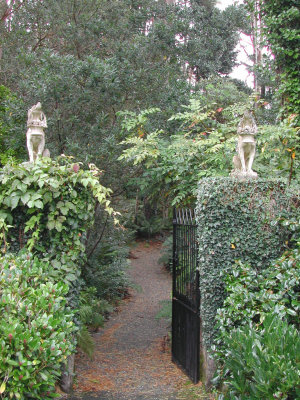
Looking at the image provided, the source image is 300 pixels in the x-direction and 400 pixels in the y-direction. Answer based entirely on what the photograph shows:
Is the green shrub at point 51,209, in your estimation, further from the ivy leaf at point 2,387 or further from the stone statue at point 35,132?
the ivy leaf at point 2,387

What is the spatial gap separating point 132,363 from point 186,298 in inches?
58.4

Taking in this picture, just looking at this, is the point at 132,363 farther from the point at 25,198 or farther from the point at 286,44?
the point at 286,44

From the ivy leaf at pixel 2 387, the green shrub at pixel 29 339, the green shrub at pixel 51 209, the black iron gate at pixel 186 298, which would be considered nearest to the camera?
the ivy leaf at pixel 2 387

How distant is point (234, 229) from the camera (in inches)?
201

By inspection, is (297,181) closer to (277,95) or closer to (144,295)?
(277,95)

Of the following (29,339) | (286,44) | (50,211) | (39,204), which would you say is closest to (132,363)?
(50,211)

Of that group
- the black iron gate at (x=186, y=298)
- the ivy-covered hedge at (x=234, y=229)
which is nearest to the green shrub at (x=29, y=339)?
the ivy-covered hedge at (x=234, y=229)

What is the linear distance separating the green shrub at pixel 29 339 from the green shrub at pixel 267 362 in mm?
1396

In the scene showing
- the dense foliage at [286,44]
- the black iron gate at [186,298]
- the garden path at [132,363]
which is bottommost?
the garden path at [132,363]

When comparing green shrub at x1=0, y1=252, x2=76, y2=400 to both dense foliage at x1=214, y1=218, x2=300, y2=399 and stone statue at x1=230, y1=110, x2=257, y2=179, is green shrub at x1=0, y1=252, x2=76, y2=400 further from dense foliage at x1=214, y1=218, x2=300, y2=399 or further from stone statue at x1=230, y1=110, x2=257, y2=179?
stone statue at x1=230, y1=110, x2=257, y2=179

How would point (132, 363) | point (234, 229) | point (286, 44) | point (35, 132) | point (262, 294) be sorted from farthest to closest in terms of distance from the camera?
1. point (286, 44)
2. point (132, 363)
3. point (35, 132)
4. point (234, 229)
5. point (262, 294)

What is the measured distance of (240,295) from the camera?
4441 mm

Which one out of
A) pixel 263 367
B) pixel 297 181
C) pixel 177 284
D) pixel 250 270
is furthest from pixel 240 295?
pixel 297 181

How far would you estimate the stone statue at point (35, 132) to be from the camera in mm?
5336
